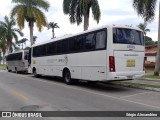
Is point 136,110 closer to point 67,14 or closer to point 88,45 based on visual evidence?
point 88,45

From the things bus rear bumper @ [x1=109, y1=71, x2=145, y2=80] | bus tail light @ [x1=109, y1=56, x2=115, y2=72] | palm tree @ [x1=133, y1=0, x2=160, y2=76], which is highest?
palm tree @ [x1=133, y1=0, x2=160, y2=76]

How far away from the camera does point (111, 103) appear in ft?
37.1

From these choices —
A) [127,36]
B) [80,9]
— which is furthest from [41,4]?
[127,36]

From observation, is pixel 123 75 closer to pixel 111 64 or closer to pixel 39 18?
pixel 111 64

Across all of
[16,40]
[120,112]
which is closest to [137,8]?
[120,112]

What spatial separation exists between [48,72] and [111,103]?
40.9 ft

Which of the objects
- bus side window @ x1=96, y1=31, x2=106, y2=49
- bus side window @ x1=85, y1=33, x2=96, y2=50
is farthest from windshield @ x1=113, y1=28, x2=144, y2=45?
bus side window @ x1=85, y1=33, x2=96, y2=50

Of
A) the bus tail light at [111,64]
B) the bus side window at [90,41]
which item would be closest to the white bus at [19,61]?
the bus side window at [90,41]

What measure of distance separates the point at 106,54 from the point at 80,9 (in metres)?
16.0

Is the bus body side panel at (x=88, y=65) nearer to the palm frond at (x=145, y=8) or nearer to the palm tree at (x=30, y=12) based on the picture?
the palm frond at (x=145, y=8)

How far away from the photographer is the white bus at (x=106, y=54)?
48.2ft

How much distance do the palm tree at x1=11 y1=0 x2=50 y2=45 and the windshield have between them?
1030 inches

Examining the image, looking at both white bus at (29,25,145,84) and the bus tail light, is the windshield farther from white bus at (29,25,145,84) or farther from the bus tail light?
the bus tail light

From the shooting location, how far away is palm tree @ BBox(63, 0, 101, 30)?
29.6 meters
